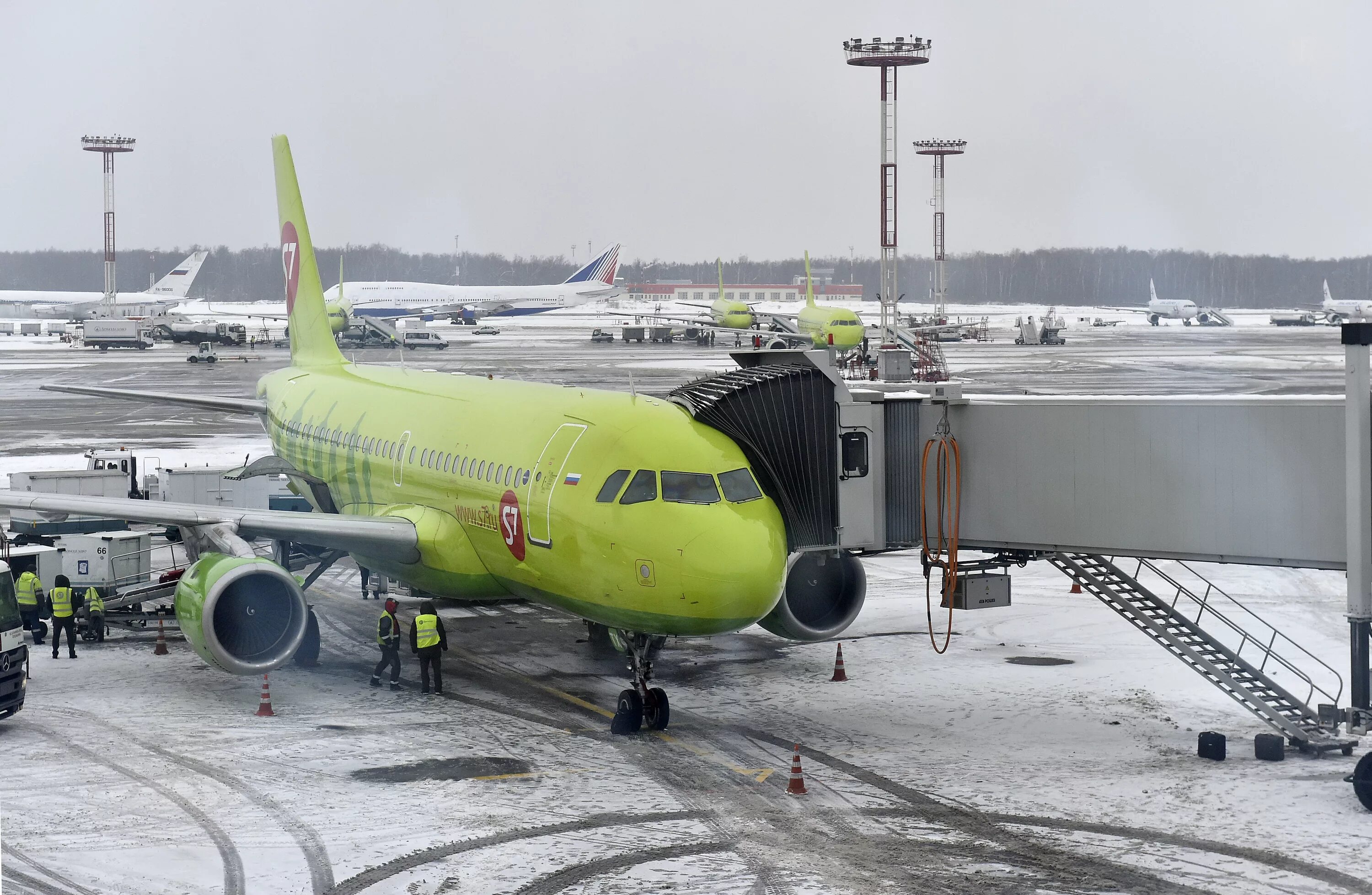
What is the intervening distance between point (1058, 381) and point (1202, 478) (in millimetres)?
54470

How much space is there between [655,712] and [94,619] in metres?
11.5

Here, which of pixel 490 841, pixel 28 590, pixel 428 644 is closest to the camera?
pixel 490 841

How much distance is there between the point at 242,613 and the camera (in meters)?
20.5

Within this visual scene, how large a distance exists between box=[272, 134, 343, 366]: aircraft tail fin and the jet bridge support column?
21940 mm

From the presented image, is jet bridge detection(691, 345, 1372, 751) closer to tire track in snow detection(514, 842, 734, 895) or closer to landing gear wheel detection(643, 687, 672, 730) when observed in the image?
landing gear wheel detection(643, 687, 672, 730)

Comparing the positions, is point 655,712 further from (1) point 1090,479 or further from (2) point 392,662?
(1) point 1090,479

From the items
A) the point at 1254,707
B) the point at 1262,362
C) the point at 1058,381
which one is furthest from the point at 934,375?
the point at 1254,707

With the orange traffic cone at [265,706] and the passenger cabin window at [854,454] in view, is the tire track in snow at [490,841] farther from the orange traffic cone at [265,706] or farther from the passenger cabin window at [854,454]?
the orange traffic cone at [265,706]

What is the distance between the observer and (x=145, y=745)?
58.4ft

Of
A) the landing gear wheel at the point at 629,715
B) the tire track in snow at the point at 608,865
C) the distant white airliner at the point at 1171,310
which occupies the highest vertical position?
the distant white airliner at the point at 1171,310

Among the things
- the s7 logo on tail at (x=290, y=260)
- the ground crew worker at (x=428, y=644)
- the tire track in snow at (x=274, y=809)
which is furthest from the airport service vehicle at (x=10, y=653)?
the s7 logo on tail at (x=290, y=260)

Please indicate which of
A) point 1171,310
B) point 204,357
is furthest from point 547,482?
point 1171,310

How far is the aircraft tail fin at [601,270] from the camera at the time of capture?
167125 millimetres

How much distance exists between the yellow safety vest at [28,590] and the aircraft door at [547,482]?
10.2m
